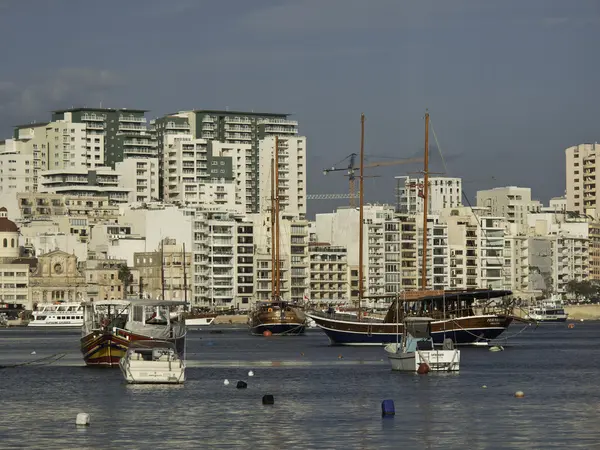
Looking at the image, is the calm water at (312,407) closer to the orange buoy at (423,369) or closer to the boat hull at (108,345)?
the orange buoy at (423,369)

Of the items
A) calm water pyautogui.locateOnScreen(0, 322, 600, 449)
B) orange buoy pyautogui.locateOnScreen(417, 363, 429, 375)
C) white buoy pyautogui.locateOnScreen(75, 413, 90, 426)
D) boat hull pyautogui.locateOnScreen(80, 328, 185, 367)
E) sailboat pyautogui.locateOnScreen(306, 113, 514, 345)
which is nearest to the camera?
calm water pyautogui.locateOnScreen(0, 322, 600, 449)

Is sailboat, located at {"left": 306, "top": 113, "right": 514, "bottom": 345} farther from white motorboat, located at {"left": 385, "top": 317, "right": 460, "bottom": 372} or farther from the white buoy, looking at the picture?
the white buoy

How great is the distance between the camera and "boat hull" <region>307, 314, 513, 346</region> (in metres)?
118

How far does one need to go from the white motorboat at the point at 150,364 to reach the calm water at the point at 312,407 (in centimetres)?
115

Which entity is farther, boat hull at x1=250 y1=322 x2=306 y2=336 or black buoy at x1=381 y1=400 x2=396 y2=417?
boat hull at x1=250 y1=322 x2=306 y2=336

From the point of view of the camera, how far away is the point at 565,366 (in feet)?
322

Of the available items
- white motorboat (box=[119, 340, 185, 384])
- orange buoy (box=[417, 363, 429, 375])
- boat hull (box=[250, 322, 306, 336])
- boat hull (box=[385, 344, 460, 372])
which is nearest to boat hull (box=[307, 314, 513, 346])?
boat hull (box=[385, 344, 460, 372])

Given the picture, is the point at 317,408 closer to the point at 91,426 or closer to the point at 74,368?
the point at 91,426

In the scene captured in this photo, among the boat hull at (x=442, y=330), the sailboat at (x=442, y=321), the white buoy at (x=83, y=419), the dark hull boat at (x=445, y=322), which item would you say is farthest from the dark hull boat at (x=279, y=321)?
the white buoy at (x=83, y=419)

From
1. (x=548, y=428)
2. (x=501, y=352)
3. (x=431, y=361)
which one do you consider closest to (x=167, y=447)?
(x=548, y=428)

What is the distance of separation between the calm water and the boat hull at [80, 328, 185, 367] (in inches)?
41.0

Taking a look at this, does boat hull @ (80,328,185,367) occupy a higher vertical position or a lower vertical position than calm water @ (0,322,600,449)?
higher

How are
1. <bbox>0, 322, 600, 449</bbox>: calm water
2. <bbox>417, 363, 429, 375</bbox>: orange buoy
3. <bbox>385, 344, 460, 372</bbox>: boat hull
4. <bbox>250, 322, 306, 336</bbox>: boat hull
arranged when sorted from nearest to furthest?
<bbox>0, 322, 600, 449</bbox>: calm water, <bbox>417, 363, 429, 375</bbox>: orange buoy, <bbox>385, 344, 460, 372</bbox>: boat hull, <bbox>250, 322, 306, 336</bbox>: boat hull

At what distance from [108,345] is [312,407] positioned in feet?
89.6
